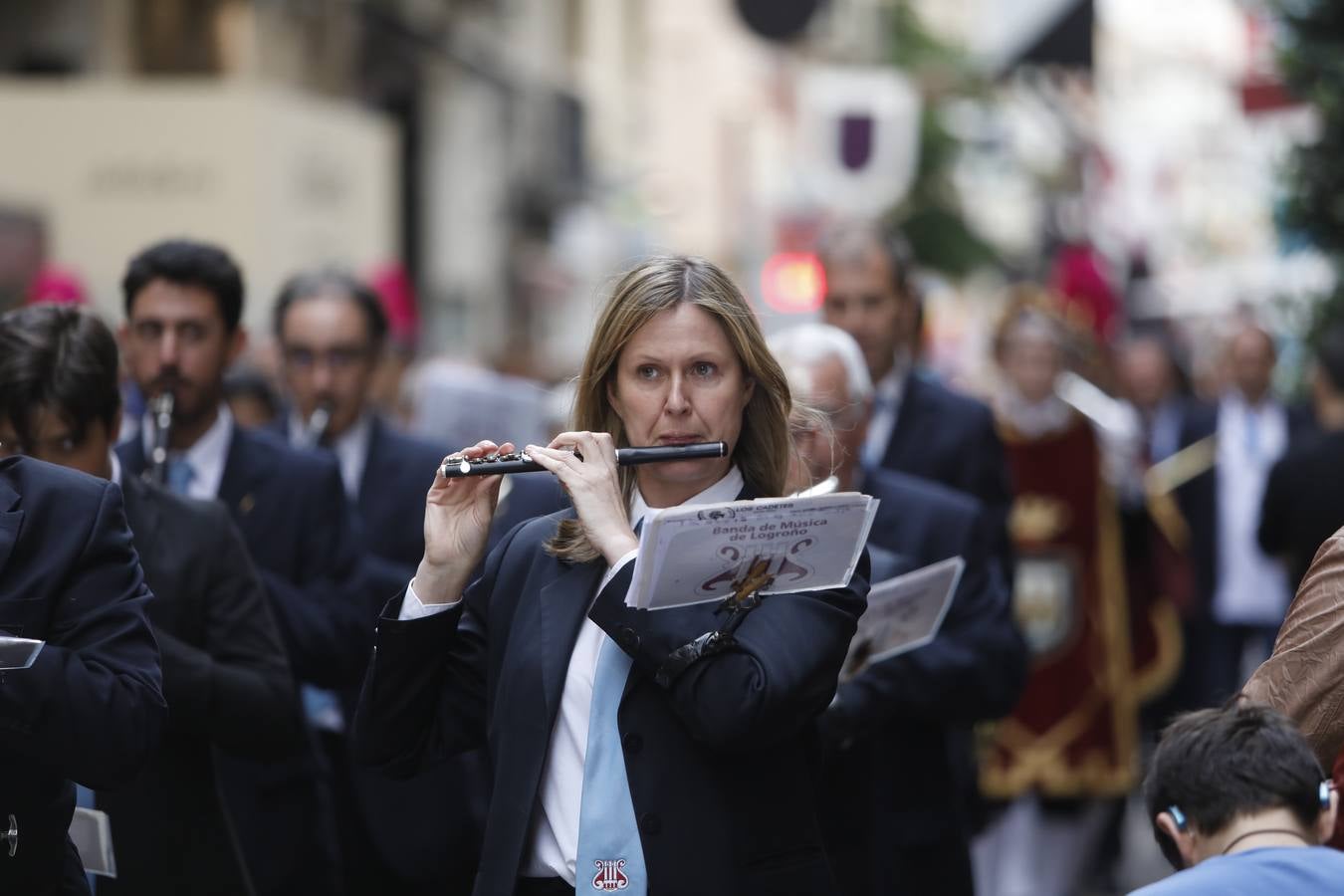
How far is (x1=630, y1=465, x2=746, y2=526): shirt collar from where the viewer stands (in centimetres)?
406

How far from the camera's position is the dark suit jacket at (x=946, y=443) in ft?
22.7

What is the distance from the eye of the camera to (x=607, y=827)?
3.75 metres

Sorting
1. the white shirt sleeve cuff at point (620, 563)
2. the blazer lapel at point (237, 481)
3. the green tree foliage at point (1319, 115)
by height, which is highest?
the green tree foliage at point (1319, 115)

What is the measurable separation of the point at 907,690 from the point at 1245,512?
703 centimetres

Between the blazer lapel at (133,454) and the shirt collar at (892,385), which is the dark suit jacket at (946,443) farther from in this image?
the blazer lapel at (133,454)

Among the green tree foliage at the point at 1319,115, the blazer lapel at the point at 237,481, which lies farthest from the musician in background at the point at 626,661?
the green tree foliage at the point at 1319,115

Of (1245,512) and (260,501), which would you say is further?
(1245,512)

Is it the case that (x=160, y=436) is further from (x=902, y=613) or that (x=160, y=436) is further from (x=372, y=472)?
(x=902, y=613)

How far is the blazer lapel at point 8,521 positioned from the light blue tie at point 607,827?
3.25 ft

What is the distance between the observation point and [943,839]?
19.0 feet

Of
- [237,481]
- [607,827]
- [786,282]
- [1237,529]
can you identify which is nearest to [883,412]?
[237,481]

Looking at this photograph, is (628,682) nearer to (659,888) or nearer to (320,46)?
(659,888)

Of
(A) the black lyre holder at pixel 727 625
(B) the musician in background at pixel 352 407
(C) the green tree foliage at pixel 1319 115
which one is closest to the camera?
(A) the black lyre holder at pixel 727 625

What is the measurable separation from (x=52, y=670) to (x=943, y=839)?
2.91 metres
